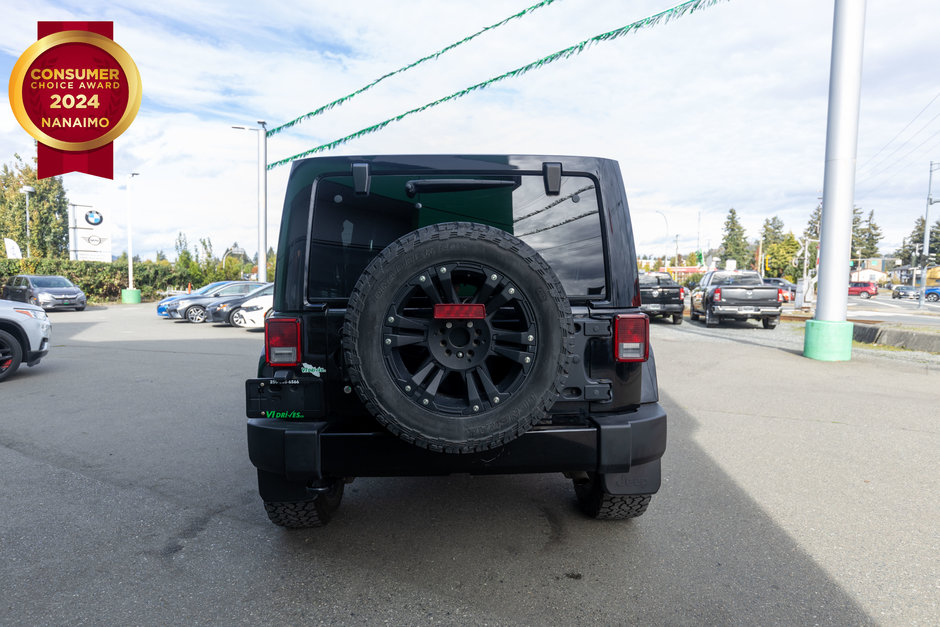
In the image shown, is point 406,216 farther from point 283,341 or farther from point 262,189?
point 262,189

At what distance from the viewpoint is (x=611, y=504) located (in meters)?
3.32

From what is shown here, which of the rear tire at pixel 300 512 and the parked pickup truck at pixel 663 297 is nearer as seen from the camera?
the rear tire at pixel 300 512

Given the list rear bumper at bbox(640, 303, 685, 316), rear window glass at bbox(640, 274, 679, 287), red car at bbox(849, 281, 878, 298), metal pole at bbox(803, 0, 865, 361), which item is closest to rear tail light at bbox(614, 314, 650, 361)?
metal pole at bbox(803, 0, 865, 361)

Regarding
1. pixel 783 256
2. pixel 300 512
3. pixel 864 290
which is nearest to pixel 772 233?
pixel 783 256

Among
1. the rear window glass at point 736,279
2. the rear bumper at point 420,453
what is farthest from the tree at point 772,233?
the rear bumper at point 420,453

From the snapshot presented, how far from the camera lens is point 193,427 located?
580 centimetres

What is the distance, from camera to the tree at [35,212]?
42.2m

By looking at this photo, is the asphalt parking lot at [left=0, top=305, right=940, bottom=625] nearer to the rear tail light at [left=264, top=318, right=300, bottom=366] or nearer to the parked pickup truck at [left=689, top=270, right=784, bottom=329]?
the rear tail light at [left=264, top=318, right=300, bottom=366]

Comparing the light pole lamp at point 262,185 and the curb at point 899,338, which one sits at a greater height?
the light pole lamp at point 262,185

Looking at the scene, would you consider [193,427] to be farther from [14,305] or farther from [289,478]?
[14,305]

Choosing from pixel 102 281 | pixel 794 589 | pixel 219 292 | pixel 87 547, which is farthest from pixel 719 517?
pixel 102 281

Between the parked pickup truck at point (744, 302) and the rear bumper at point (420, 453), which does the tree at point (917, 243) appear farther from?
the rear bumper at point (420, 453)

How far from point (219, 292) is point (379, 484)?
1789 centimetres

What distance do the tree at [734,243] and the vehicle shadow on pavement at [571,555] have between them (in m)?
108
